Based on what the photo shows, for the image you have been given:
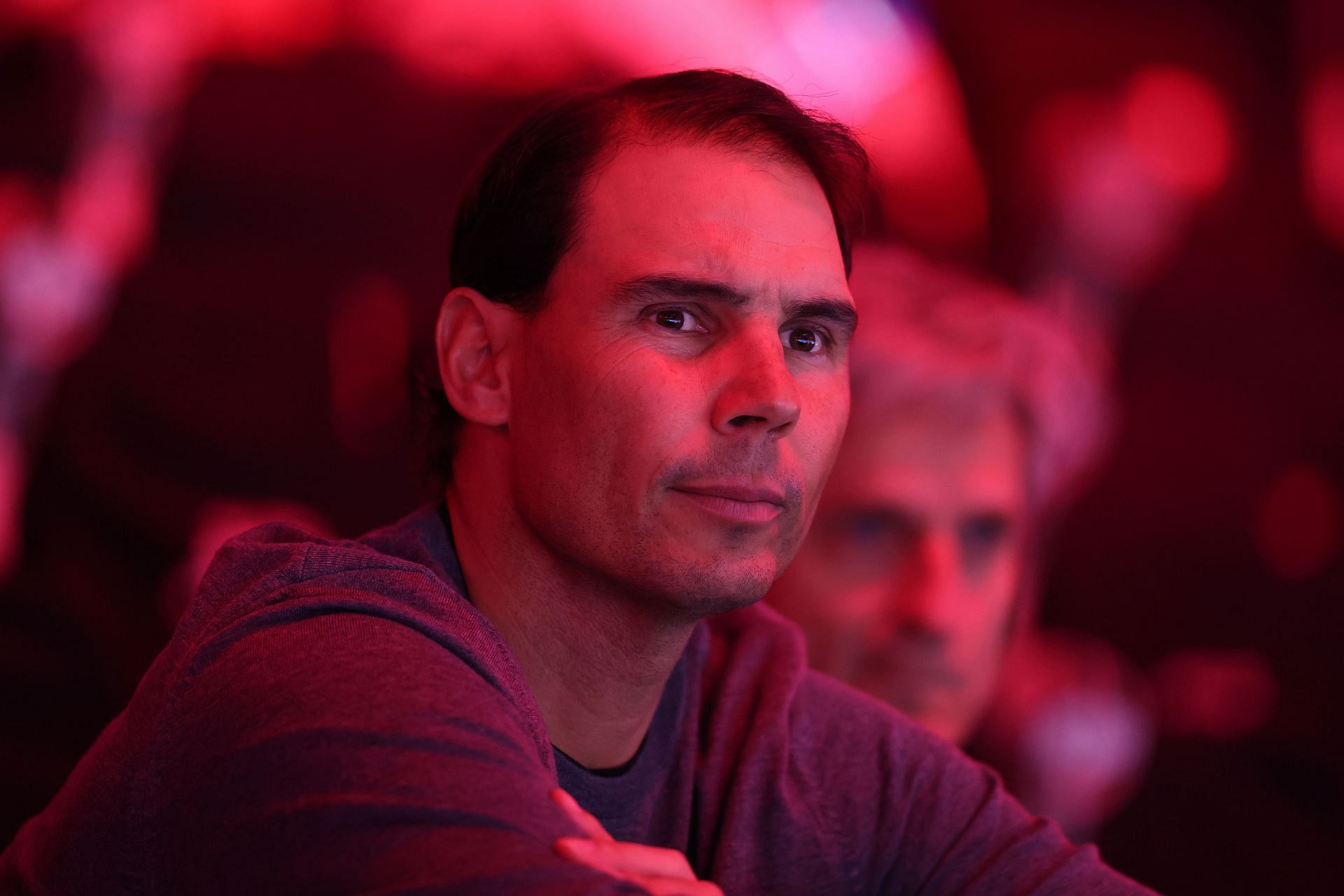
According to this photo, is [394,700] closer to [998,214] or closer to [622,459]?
[622,459]

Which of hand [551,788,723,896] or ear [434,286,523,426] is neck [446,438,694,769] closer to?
ear [434,286,523,426]

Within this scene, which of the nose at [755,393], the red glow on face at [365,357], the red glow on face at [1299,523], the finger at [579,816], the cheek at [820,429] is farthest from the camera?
the red glow on face at [1299,523]

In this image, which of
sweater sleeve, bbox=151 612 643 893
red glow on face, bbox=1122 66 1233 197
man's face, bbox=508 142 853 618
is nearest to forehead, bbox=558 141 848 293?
man's face, bbox=508 142 853 618

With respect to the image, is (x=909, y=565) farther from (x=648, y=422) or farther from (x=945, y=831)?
(x=648, y=422)

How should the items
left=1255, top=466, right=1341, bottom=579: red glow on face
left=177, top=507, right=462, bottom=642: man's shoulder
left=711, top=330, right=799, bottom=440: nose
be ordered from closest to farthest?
left=177, top=507, right=462, bottom=642: man's shoulder < left=711, top=330, right=799, bottom=440: nose < left=1255, top=466, right=1341, bottom=579: red glow on face

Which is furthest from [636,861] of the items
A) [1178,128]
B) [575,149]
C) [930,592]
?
[1178,128]

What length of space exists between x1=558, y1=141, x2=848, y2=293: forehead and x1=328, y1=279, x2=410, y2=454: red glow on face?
1411mm

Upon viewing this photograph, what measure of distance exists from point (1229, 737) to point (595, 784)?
2409 mm

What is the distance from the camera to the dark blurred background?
266 cm

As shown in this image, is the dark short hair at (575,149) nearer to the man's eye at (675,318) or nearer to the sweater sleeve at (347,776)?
the man's eye at (675,318)

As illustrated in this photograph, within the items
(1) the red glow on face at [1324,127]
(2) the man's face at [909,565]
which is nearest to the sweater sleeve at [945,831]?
(2) the man's face at [909,565]

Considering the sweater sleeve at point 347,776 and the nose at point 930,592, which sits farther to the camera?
the nose at point 930,592

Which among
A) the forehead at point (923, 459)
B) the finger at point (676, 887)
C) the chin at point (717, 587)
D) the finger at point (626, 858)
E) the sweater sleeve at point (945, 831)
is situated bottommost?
the sweater sleeve at point (945, 831)

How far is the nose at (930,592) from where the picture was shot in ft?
7.34
